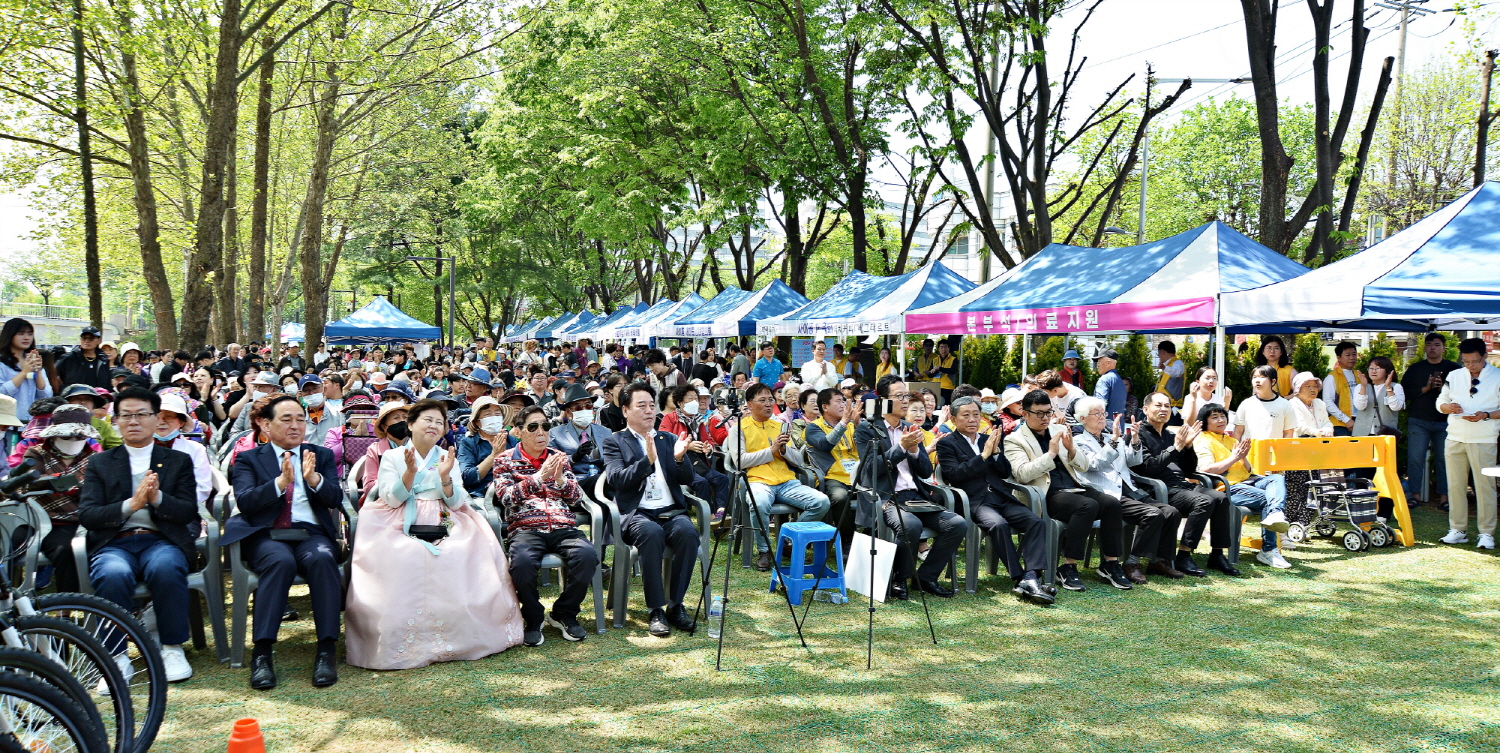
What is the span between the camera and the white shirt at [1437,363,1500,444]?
26.3ft

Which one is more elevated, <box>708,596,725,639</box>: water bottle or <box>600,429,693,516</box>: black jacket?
<box>600,429,693,516</box>: black jacket

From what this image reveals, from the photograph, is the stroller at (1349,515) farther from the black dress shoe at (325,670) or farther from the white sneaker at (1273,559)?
the black dress shoe at (325,670)

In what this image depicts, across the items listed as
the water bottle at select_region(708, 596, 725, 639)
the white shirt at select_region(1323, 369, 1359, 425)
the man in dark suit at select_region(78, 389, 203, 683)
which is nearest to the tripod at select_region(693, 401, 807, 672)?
the water bottle at select_region(708, 596, 725, 639)

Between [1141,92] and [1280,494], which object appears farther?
[1141,92]

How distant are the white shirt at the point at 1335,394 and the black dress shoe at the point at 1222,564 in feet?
10.9

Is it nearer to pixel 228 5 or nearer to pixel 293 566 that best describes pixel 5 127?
pixel 228 5

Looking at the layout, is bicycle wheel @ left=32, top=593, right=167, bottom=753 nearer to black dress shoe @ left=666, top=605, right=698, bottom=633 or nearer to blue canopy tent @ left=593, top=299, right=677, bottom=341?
black dress shoe @ left=666, top=605, right=698, bottom=633

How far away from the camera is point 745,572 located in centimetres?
724

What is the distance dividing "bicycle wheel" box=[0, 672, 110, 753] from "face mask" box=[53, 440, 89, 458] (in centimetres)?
314

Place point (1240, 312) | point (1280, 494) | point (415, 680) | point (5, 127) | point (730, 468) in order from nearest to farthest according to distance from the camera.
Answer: point (415, 680) < point (730, 468) < point (1280, 494) < point (1240, 312) < point (5, 127)

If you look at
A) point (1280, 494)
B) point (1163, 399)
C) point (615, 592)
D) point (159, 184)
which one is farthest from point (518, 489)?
point (159, 184)

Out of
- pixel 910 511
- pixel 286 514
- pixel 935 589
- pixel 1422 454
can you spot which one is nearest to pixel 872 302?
pixel 1422 454

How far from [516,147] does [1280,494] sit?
24.1m

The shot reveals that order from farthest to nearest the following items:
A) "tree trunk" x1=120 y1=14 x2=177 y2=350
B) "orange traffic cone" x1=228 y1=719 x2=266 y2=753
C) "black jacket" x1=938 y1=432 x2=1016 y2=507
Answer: "tree trunk" x1=120 y1=14 x2=177 y2=350 < "black jacket" x1=938 y1=432 x2=1016 y2=507 < "orange traffic cone" x1=228 y1=719 x2=266 y2=753
